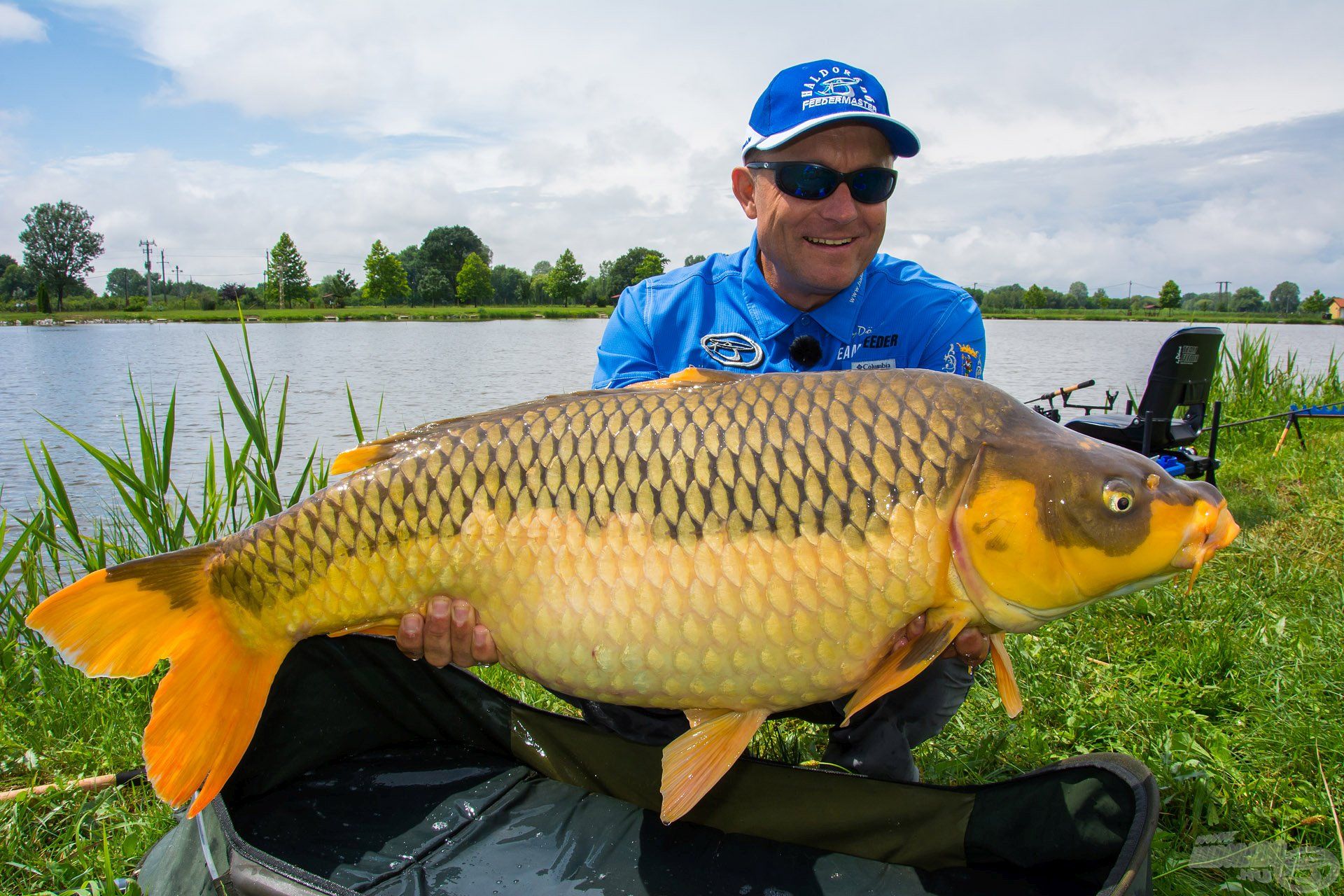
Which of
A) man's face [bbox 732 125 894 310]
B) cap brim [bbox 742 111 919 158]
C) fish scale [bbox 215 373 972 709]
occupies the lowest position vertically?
fish scale [bbox 215 373 972 709]

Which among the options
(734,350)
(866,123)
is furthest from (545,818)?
(866,123)

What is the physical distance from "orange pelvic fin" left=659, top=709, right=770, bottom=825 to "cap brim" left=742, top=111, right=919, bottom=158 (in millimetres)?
1156

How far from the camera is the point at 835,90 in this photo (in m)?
1.81

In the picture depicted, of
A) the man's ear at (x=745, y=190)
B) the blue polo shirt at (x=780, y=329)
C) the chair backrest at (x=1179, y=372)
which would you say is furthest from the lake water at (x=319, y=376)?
the chair backrest at (x=1179, y=372)

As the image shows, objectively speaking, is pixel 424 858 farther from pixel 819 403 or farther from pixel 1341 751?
pixel 1341 751

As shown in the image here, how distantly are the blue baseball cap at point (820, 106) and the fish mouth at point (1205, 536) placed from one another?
40.4 inches

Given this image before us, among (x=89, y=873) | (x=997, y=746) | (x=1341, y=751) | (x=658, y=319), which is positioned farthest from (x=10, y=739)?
(x=1341, y=751)

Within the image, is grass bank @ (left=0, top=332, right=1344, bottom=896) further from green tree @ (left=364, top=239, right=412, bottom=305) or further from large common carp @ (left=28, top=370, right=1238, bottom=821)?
green tree @ (left=364, top=239, right=412, bottom=305)

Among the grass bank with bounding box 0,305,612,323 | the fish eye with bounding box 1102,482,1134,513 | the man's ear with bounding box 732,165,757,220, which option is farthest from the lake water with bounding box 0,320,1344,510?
the grass bank with bounding box 0,305,612,323

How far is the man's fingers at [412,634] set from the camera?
4.29ft

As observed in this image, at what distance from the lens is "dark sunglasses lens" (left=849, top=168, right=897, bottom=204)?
1810 millimetres

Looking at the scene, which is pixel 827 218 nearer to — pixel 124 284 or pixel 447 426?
pixel 447 426

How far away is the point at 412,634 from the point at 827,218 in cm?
116

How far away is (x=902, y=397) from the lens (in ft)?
3.93
